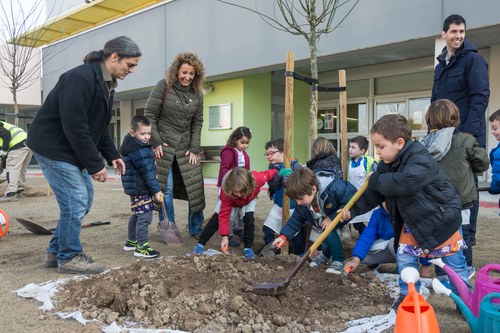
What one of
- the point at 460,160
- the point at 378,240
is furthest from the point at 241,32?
the point at 460,160

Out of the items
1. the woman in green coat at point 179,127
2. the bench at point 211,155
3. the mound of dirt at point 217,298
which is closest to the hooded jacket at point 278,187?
the woman in green coat at point 179,127

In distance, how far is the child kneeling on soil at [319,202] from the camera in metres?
3.45

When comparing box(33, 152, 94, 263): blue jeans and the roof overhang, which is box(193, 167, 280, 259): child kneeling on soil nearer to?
box(33, 152, 94, 263): blue jeans

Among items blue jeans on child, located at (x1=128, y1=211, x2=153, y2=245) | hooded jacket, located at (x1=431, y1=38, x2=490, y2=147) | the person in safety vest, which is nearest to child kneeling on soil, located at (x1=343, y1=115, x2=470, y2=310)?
hooded jacket, located at (x1=431, y1=38, x2=490, y2=147)

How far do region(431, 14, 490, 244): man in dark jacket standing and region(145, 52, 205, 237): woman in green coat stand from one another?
2.31 meters

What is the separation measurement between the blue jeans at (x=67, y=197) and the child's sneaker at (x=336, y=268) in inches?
80.0

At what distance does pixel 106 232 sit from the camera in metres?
5.38

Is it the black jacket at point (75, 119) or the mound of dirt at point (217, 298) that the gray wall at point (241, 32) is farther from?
the black jacket at point (75, 119)

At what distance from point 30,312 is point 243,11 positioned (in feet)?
33.0

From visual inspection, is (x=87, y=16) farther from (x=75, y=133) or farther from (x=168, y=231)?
(x=75, y=133)

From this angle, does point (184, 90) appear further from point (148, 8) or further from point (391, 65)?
point (148, 8)

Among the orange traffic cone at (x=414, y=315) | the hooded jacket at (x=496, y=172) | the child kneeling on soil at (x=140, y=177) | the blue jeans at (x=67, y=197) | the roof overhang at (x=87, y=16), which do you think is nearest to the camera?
the orange traffic cone at (x=414, y=315)

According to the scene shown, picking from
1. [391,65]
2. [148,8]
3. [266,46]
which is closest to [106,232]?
[266,46]

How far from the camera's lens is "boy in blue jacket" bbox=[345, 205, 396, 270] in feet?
11.5
